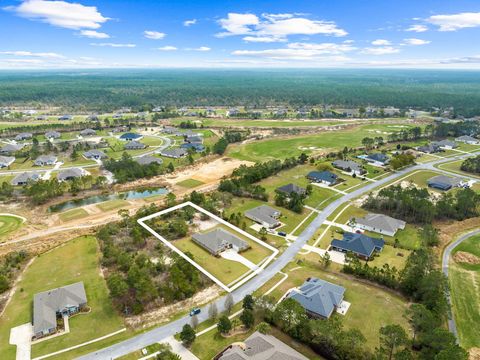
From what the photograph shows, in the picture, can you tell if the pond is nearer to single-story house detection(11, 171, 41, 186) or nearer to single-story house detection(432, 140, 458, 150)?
single-story house detection(11, 171, 41, 186)

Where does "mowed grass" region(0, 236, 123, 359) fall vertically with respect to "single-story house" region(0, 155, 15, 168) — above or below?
below

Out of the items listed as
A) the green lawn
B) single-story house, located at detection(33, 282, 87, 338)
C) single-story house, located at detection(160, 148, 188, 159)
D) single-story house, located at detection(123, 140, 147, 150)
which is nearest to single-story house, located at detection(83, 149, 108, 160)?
single-story house, located at detection(123, 140, 147, 150)

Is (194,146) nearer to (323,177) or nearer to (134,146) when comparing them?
(134,146)

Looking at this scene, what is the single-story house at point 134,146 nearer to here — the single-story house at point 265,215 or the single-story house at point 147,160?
the single-story house at point 147,160

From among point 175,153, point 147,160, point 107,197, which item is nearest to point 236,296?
point 107,197

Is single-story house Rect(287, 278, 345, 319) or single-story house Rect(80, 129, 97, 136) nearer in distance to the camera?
single-story house Rect(287, 278, 345, 319)

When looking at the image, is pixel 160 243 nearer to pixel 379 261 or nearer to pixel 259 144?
pixel 379 261

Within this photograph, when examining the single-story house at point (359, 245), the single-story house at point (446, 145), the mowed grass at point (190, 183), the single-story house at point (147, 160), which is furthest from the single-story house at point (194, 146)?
the single-story house at point (446, 145)
